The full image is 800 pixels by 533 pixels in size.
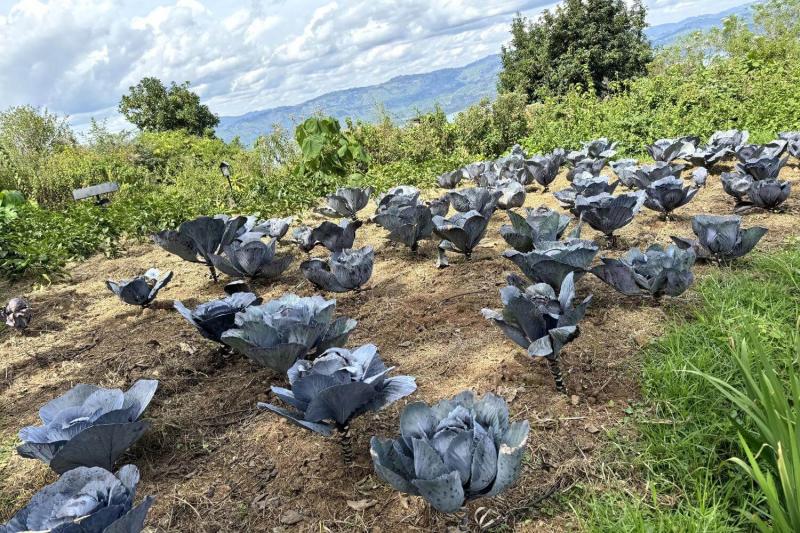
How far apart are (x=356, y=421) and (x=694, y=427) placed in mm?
1203

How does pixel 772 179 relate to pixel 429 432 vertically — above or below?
below

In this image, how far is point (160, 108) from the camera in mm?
34406

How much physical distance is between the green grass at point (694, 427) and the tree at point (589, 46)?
24116mm

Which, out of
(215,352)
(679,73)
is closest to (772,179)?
(215,352)

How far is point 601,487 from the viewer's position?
1.62m

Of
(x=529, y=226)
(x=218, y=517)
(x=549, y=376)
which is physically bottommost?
(x=549, y=376)

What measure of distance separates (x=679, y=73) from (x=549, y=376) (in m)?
9.19

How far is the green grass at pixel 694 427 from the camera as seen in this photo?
1.47 metres

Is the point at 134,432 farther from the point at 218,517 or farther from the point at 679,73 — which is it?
the point at 679,73

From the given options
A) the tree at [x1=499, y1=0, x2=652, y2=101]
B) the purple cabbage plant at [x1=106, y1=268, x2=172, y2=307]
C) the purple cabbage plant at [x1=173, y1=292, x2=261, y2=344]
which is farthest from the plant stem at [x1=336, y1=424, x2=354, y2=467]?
the tree at [x1=499, y1=0, x2=652, y2=101]

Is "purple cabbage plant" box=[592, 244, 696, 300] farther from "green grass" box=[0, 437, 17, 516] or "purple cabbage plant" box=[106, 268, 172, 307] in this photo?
"purple cabbage plant" box=[106, 268, 172, 307]

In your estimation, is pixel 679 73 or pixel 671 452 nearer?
pixel 671 452

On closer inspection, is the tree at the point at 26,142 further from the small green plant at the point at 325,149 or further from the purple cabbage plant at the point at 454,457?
the purple cabbage plant at the point at 454,457

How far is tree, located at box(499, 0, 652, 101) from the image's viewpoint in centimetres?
2509
